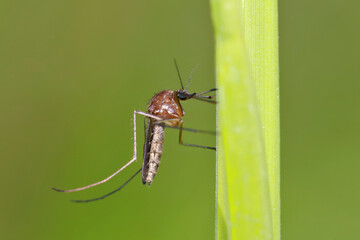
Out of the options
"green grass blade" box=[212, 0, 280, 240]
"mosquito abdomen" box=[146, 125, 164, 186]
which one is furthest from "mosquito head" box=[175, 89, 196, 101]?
"green grass blade" box=[212, 0, 280, 240]

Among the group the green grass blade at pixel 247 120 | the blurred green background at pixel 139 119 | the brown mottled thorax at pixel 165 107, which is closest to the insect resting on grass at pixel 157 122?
the brown mottled thorax at pixel 165 107

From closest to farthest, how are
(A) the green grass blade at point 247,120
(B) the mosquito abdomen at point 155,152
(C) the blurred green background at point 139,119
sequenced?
(A) the green grass blade at point 247,120, (B) the mosquito abdomen at point 155,152, (C) the blurred green background at point 139,119

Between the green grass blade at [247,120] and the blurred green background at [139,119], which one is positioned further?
the blurred green background at [139,119]

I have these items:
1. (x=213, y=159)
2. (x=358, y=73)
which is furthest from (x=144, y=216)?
(x=358, y=73)

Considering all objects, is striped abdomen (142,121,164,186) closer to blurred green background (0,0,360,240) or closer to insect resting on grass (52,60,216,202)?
insect resting on grass (52,60,216,202)

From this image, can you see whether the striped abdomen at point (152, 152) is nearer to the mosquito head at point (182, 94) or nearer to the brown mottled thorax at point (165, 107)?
the brown mottled thorax at point (165, 107)

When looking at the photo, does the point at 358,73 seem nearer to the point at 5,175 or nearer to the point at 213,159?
the point at 213,159
